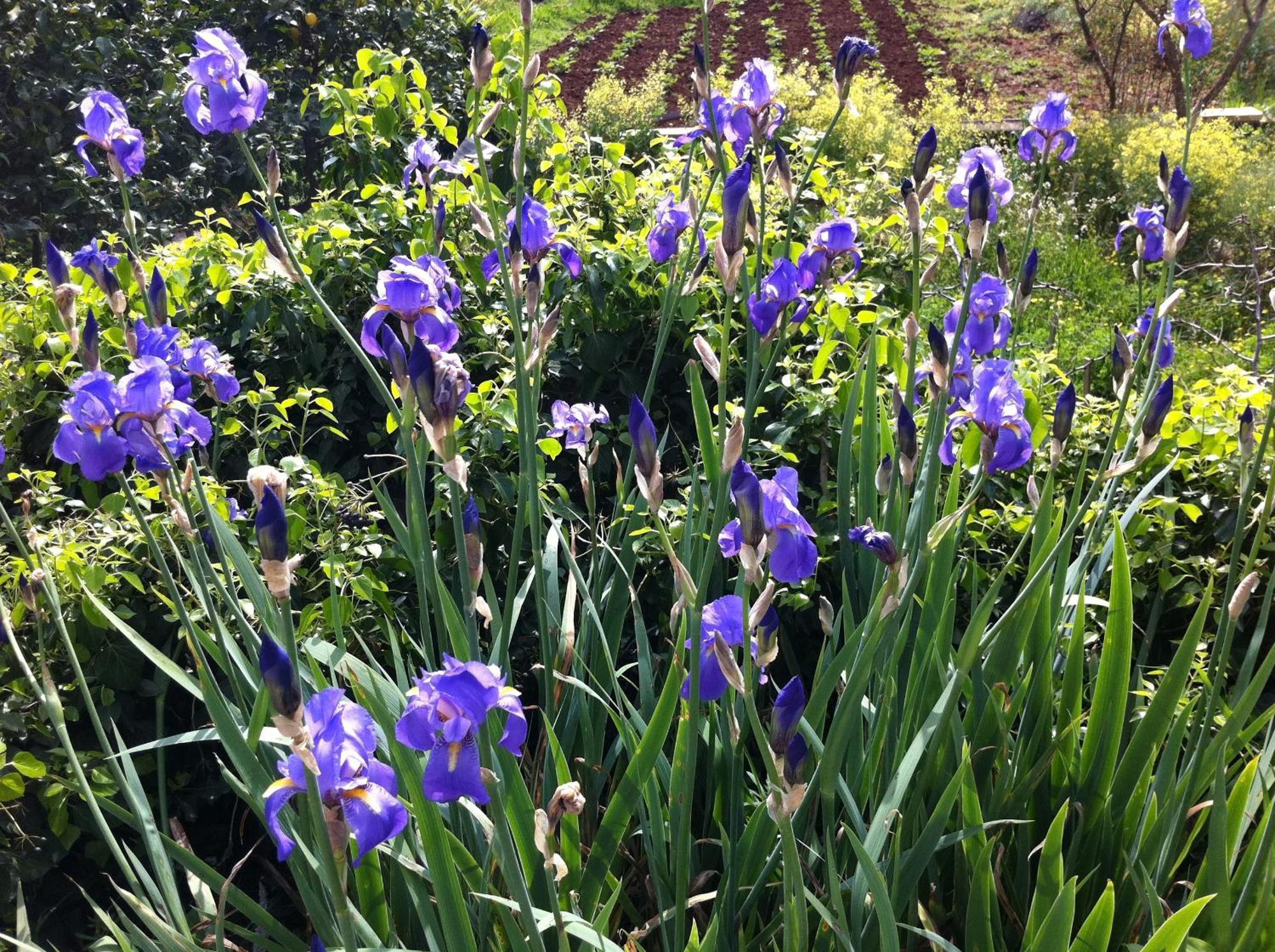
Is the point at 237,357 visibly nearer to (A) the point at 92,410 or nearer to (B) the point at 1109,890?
(A) the point at 92,410

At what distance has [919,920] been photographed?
58.3 inches

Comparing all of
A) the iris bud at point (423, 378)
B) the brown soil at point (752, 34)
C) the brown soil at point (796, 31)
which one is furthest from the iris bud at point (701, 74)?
the brown soil at point (752, 34)

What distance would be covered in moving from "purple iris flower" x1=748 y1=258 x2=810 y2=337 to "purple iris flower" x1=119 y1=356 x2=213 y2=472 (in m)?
0.85

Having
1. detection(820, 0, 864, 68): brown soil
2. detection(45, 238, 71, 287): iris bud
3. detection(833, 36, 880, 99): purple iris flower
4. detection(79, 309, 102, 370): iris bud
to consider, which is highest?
detection(820, 0, 864, 68): brown soil

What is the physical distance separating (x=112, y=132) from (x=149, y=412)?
69 cm

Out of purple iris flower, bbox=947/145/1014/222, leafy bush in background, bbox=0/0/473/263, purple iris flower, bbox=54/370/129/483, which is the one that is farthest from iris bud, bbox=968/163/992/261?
leafy bush in background, bbox=0/0/473/263

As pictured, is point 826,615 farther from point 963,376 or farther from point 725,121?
point 725,121

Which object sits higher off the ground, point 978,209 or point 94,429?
point 978,209

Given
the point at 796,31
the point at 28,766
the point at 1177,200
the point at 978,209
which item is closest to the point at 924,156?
the point at 978,209

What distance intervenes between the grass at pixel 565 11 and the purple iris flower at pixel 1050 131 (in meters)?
12.6

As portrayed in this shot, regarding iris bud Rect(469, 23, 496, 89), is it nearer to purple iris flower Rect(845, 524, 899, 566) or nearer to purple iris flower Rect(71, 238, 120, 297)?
purple iris flower Rect(71, 238, 120, 297)

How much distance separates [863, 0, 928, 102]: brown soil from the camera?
11938mm

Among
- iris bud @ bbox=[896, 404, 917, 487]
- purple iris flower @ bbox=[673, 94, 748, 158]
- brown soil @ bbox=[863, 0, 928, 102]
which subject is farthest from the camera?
brown soil @ bbox=[863, 0, 928, 102]

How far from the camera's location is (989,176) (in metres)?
1.61
